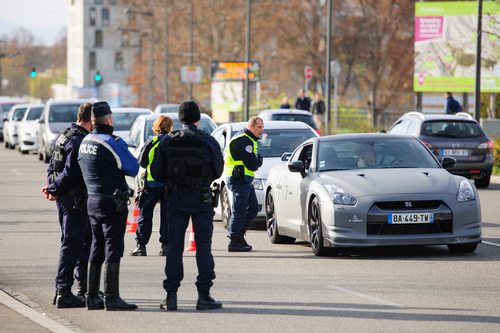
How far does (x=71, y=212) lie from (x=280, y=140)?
9.36 m

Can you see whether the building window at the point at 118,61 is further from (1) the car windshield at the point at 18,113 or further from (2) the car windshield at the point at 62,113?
(2) the car windshield at the point at 62,113

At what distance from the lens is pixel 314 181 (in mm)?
15914

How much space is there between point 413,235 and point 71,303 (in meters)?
4.67

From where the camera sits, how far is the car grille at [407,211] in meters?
15.1

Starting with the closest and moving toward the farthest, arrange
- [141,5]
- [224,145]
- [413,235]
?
[413,235] → [224,145] → [141,5]

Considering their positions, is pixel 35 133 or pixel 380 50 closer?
pixel 35 133

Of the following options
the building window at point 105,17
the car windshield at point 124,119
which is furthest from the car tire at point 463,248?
the building window at point 105,17

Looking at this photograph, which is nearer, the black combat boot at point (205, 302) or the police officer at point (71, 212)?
the black combat boot at point (205, 302)

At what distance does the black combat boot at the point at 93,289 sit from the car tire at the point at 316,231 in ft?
14.1

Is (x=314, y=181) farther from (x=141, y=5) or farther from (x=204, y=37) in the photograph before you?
(x=141, y=5)

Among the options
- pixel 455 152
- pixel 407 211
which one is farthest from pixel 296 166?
pixel 455 152

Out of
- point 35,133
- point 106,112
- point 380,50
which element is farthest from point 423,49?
point 106,112

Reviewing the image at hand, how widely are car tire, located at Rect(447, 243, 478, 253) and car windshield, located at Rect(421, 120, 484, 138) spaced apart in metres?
13.6

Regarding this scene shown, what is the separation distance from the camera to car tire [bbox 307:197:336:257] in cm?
1558
